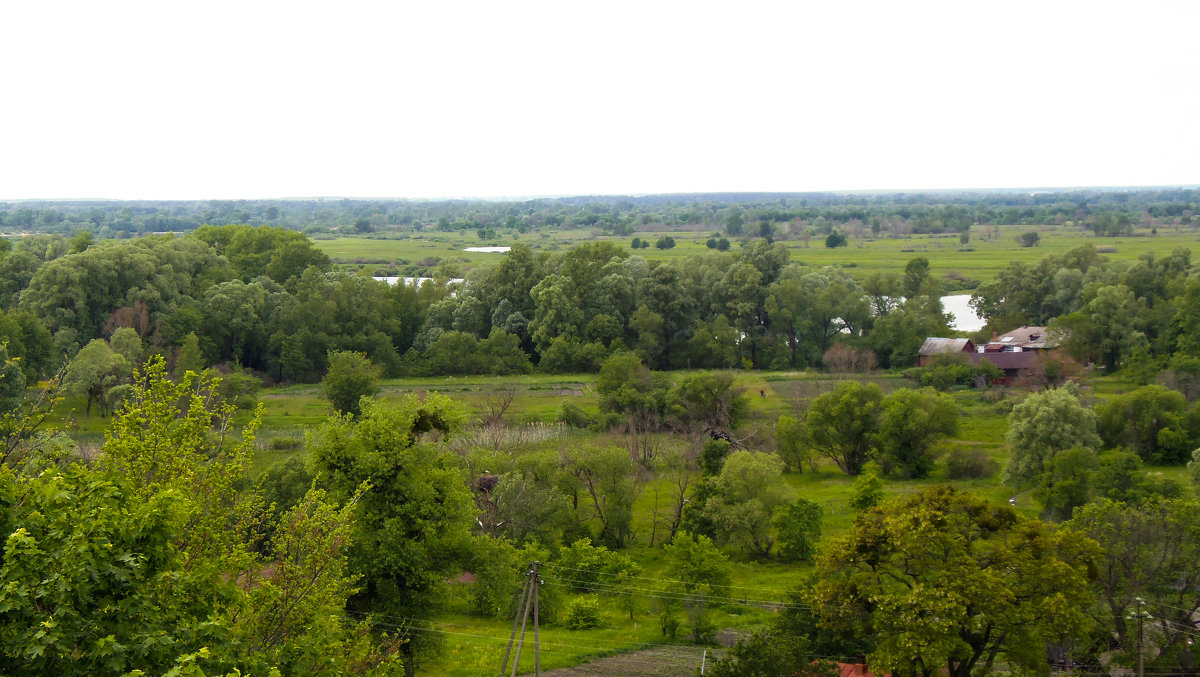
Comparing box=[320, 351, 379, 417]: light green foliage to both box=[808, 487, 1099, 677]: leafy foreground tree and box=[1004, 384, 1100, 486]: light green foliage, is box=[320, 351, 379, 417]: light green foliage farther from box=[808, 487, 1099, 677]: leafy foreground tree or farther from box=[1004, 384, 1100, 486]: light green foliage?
box=[1004, 384, 1100, 486]: light green foliage

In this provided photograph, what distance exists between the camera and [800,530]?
89.7 ft

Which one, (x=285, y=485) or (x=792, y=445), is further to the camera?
(x=792, y=445)

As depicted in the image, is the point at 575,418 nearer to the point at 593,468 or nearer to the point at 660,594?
the point at 593,468

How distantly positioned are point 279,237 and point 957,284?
59422 mm

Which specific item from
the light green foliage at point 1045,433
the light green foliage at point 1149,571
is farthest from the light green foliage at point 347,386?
the light green foliage at point 1149,571

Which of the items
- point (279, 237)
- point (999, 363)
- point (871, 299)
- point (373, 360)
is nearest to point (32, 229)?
point (279, 237)

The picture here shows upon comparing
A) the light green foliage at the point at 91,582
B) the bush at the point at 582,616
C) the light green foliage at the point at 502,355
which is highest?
the light green foliage at the point at 91,582

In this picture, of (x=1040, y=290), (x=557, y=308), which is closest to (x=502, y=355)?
(x=557, y=308)

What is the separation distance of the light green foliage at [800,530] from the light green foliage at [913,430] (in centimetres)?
868

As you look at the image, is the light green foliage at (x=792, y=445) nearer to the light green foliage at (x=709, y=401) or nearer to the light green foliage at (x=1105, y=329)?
the light green foliage at (x=709, y=401)

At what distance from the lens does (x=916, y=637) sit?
1591cm

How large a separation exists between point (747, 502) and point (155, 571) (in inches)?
837

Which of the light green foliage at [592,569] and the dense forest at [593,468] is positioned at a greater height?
the dense forest at [593,468]

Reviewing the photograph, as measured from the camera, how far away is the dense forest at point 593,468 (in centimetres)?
991
